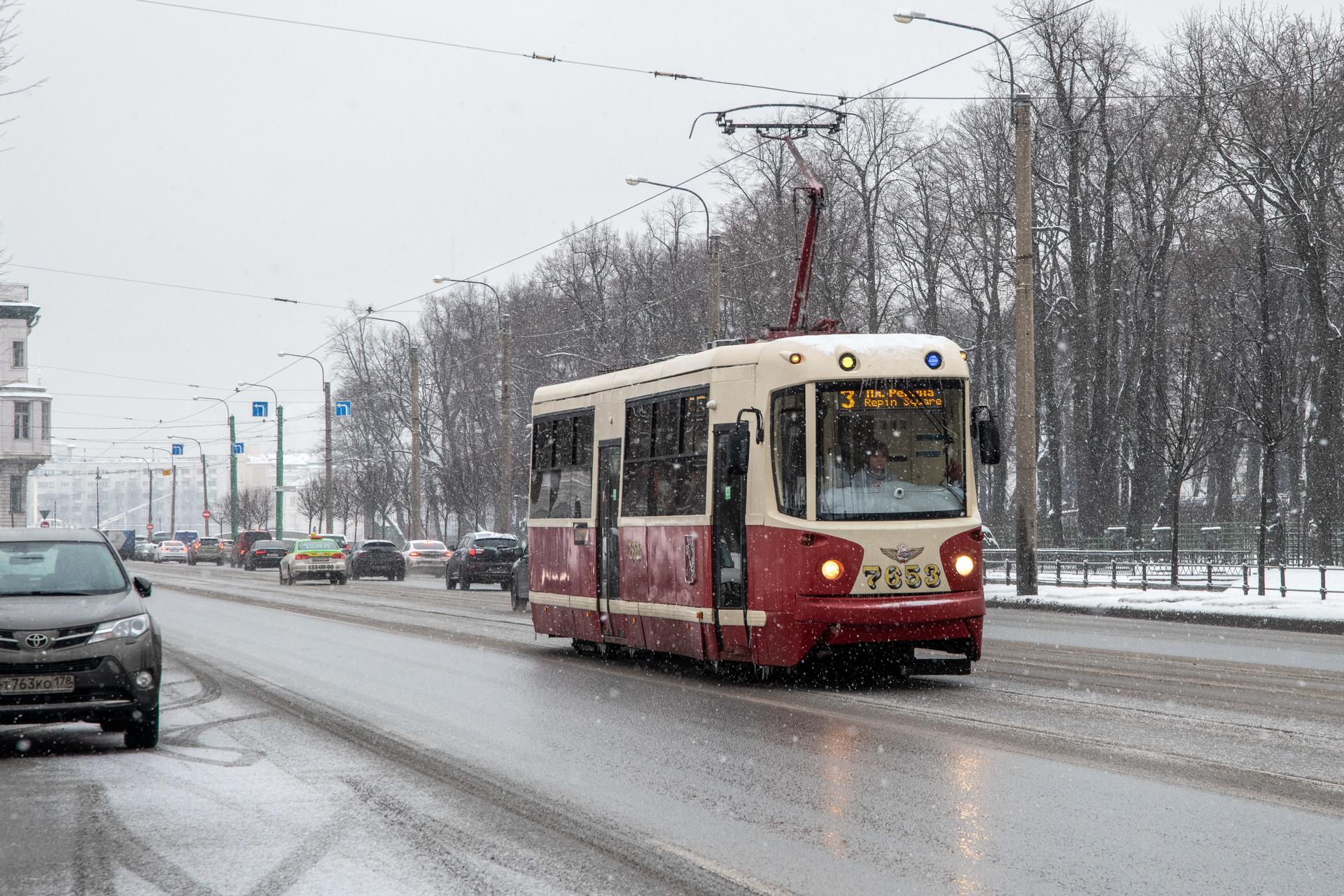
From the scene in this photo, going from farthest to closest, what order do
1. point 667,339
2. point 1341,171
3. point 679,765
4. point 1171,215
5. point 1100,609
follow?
point 667,339 → point 1171,215 → point 1341,171 → point 1100,609 → point 679,765

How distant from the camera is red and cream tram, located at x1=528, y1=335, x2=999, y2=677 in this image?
13.5 metres

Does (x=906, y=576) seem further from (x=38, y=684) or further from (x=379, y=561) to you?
(x=379, y=561)

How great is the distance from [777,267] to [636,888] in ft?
147

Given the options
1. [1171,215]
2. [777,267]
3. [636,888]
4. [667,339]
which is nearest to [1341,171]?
[1171,215]

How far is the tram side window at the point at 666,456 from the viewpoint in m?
15.0

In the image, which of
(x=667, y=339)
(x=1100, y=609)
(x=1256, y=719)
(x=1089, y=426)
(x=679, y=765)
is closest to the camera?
(x=679, y=765)

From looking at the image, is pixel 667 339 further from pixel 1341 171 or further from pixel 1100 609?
pixel 1100 609

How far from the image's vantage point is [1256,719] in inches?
434

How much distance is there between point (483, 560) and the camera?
44.8 metres

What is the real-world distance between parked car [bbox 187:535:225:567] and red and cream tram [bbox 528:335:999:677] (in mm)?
77546

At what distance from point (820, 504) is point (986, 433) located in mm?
1563

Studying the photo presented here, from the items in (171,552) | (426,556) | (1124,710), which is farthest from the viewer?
(171,552)

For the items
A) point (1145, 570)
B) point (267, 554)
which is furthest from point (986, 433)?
point (267, 554)

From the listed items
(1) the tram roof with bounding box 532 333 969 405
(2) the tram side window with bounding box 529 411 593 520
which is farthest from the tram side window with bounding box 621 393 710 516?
(2) the tram side window with bounding box 529 411 593 520
